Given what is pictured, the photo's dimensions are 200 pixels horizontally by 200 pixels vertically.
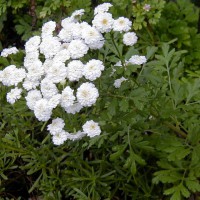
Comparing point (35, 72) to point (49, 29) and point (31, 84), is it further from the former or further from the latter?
point (49, 29)

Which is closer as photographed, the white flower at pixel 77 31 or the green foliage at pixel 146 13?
the white flower at pixel 77 31

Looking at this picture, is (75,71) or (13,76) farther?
(13,76)

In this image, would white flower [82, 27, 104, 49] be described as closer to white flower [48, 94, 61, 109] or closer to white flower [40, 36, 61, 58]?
white flower [40, 36, 61, 58]

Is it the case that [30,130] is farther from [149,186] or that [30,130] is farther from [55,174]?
[149,186]

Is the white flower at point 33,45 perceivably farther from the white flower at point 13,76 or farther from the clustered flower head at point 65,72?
the white flower at point 13,76

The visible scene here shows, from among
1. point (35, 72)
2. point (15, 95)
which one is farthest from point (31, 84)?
point (15, 95)

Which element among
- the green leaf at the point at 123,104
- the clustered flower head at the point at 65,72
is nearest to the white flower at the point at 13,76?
the clustered flower head at the point at 65,72

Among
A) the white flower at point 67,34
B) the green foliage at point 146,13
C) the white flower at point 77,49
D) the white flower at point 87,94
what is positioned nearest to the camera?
the white flower at point 87,94
